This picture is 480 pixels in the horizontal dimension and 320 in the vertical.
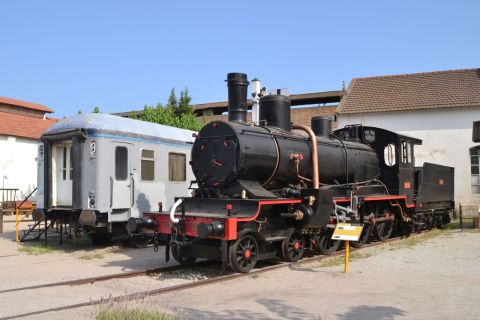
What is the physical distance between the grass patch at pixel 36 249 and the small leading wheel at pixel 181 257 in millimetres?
4544

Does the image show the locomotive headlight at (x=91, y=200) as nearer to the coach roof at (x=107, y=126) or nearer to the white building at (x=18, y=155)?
the coach roof at (x=107, y=126)

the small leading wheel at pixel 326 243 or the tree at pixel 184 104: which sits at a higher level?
the tree at pixel 184 104

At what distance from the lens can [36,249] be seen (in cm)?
1231

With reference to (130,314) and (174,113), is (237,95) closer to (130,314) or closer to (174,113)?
(130,314)

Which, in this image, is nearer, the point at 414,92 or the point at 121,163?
the point at 121,163

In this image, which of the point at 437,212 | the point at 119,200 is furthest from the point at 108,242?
the point at 437,212

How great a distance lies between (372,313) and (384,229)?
316 inches

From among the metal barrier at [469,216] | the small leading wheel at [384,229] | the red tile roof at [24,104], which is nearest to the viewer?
the small leading wheel at [384,229]

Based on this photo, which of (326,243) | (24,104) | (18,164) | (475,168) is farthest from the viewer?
(24,104)

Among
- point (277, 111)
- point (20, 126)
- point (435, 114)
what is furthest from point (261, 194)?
point (20, 126)

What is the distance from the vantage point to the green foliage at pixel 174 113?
26141mm

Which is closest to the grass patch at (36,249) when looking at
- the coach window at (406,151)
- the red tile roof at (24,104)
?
the coach window at (406,151)

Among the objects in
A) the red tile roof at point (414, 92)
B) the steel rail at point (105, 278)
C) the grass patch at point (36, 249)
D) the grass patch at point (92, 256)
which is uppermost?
the red tile roof at point (414, 92)

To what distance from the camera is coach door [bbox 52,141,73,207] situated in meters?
12.9
